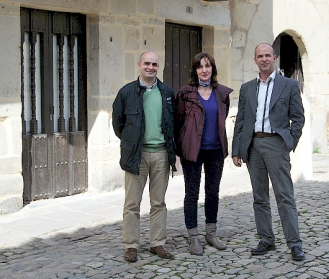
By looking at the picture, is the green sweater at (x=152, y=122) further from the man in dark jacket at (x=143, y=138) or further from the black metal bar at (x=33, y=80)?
the black metal bar at (x=33, y=80)

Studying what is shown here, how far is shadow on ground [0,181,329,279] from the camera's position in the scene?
4.87m

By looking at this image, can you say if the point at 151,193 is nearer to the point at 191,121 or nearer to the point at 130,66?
the point at 191,121

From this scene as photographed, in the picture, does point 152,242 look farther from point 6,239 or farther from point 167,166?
point 6,239

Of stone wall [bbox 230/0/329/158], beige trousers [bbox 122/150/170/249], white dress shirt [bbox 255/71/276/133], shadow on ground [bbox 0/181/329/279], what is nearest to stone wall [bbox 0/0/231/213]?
stone wall [bbox 230/0/329/158]

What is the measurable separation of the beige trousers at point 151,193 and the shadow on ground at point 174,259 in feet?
0.58

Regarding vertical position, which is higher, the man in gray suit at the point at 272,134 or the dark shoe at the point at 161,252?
the man in gray suit at the point at 272,134

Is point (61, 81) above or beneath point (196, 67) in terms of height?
beneath

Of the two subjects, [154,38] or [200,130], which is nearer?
[200,130]

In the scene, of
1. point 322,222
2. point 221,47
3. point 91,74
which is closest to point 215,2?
point 221,47

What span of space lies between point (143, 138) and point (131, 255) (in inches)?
36.4

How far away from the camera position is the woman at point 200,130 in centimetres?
535

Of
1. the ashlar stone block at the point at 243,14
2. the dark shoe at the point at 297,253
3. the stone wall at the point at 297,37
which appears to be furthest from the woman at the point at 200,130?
the ashlar stone block at the point at 243,14

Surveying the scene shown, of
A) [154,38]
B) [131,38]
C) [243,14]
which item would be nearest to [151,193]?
[131,38]

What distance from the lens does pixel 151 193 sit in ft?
17.5
